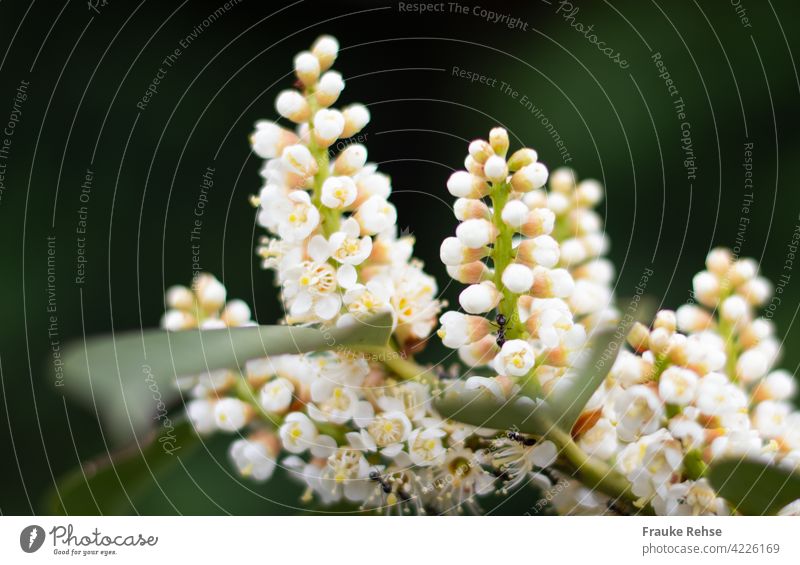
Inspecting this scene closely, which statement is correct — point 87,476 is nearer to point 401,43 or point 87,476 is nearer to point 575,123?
point 401,43

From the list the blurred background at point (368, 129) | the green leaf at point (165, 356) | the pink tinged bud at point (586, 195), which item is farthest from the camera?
the blurred background at point (368, 129)

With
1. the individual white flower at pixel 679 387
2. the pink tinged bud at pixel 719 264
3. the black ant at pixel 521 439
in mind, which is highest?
the pink tinged bud at pixel 719 264

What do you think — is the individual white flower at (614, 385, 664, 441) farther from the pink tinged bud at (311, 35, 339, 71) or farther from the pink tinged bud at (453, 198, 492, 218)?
the pink tinged bud at (311, 35, 339, 71)

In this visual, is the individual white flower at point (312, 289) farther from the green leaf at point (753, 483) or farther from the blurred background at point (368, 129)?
the blurred background at point (368, 129)

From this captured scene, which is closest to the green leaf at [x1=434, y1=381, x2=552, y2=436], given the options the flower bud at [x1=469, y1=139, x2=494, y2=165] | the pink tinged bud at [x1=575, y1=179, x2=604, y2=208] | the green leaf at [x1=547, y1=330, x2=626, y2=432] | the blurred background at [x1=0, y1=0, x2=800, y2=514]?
the green leaf at [x1=547, y1=330, x2=626, y2=432]

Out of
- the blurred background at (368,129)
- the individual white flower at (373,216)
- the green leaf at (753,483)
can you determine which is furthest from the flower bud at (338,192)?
the blurred background at (368,129)

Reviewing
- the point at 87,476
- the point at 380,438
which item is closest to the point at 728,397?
the point at 380,438
